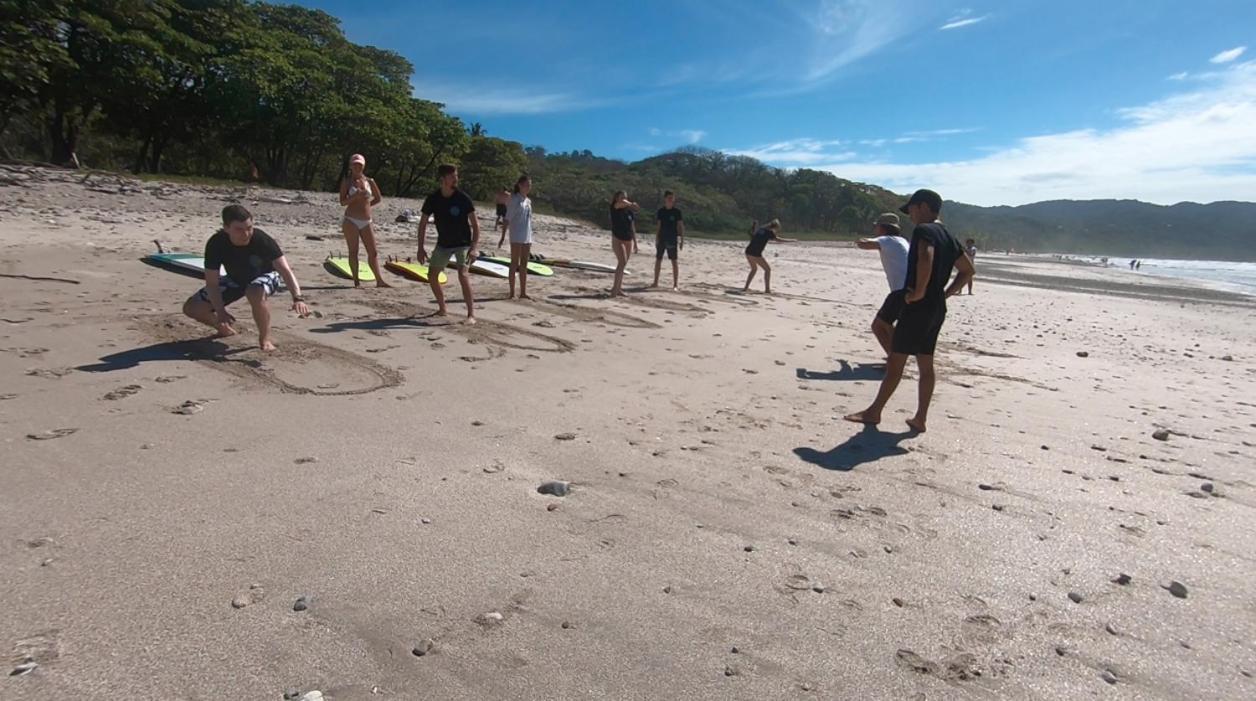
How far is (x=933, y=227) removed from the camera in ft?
15.4

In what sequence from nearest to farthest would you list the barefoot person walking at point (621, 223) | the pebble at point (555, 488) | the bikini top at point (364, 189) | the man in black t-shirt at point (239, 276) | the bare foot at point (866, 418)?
1. the pebble at point (555, 488)
2. the bare foot at point (866, 418)
3. the man in black t-shirt at point (239, 276)
4. the bikini top at point (364, 189)
5. the barefoot person walking at point (621, 223)

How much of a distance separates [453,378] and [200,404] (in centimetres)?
180

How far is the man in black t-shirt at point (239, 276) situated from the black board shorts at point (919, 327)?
506 centimetres

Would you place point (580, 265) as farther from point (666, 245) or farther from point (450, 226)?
point (450, 226)

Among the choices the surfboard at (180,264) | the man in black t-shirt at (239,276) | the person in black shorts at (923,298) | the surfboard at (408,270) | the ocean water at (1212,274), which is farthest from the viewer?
the ocean water at (1212,274)

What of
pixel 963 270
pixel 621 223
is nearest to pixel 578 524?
pixel 963 270

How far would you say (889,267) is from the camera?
714 centimetres

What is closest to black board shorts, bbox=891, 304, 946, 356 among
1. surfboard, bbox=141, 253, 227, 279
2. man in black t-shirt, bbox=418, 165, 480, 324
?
man in black t-shirt, bbox=418, 165, 480, 324

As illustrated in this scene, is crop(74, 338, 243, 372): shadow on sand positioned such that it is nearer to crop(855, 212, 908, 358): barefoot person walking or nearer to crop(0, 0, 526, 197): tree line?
crop(855, 212, 908, 358): barefoot person walking

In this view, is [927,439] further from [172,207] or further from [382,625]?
[172,207]

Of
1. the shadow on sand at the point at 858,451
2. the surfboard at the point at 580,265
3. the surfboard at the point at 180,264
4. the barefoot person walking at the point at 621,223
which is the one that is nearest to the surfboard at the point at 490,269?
the barefoot person walking at the point at 621,223

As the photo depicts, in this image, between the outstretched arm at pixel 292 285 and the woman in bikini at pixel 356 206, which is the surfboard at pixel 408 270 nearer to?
the woman in bikini at pixel 356 206

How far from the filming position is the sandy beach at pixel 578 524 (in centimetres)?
215

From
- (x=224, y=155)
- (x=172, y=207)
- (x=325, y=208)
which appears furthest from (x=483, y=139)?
(x=172, y=207)
